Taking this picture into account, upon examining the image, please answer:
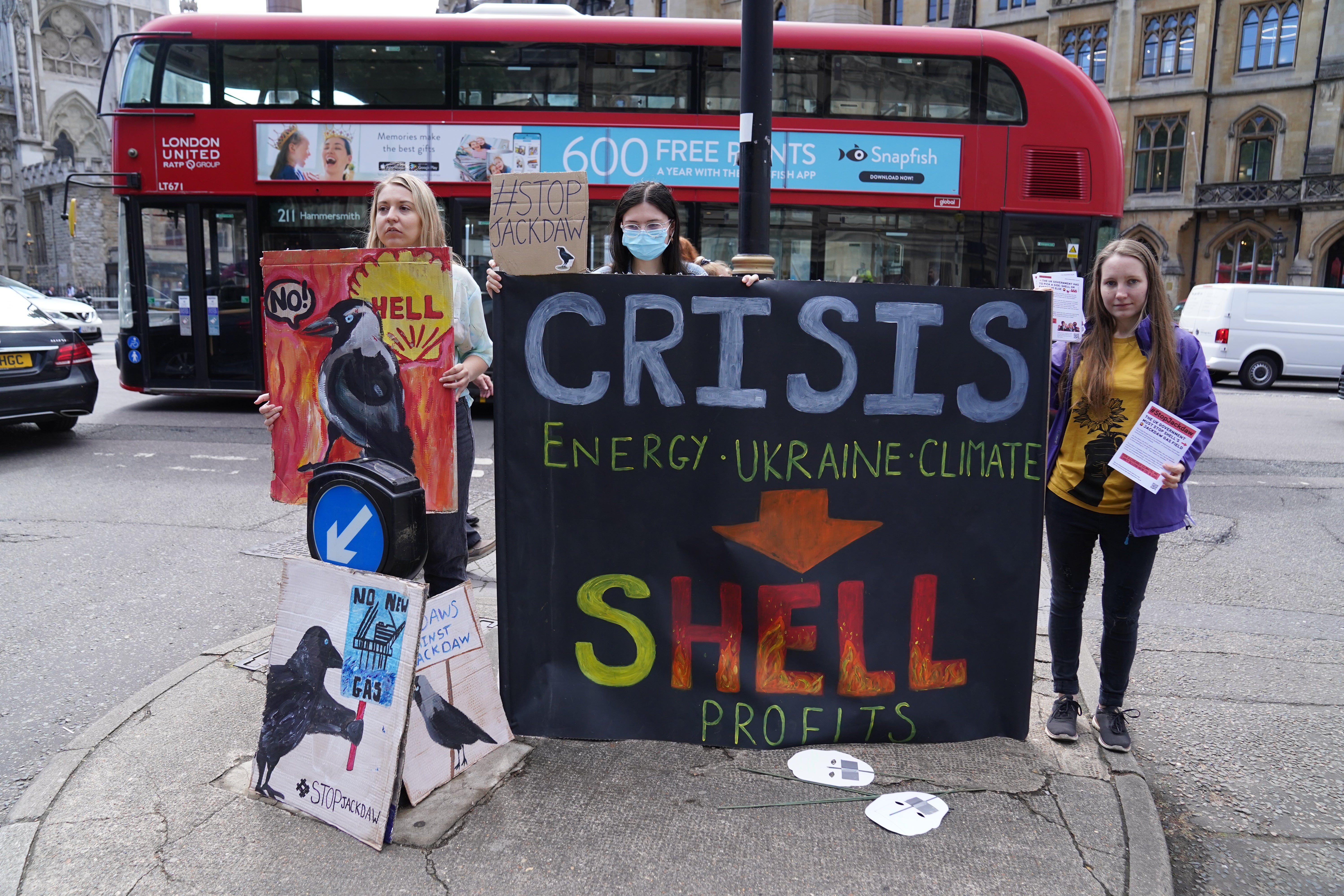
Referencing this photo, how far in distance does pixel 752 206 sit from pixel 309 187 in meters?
7.31

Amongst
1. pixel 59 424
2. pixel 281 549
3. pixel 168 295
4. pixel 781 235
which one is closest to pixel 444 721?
pixel 281 549

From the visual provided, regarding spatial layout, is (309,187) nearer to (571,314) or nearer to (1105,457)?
(571,314)

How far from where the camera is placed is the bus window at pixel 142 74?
9617 millimetres

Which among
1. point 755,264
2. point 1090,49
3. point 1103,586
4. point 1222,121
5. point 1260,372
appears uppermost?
point 1090,49

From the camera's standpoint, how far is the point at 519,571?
3004 mm

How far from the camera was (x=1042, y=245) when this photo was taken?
9352 mm

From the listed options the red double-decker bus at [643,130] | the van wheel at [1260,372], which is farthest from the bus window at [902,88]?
the van wheel at [1260,372]

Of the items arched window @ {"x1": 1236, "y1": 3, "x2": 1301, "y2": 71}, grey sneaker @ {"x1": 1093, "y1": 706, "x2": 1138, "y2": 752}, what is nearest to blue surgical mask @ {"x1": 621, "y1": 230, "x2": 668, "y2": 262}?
grey sneaker @ {"x1": 1093, "y1": 706, "x2": 1138, "y2": 752}

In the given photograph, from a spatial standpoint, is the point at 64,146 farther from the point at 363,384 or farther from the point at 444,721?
the point at 444,721

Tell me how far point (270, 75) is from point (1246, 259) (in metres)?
34.4

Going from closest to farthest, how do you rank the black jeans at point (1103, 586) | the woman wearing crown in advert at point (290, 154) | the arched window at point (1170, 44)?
the black jeans at point (1103, 586), the woman wearing crown in advert at point (290, 154), the arched window at point (1170, 44)

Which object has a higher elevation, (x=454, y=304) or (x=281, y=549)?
(x=454, y=304)

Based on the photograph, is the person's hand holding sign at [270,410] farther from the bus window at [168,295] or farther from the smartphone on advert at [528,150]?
the bus window at [168,295]

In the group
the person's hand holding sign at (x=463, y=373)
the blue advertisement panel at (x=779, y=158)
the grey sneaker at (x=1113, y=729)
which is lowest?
the grey sneaker at (x=1113, y=729)
